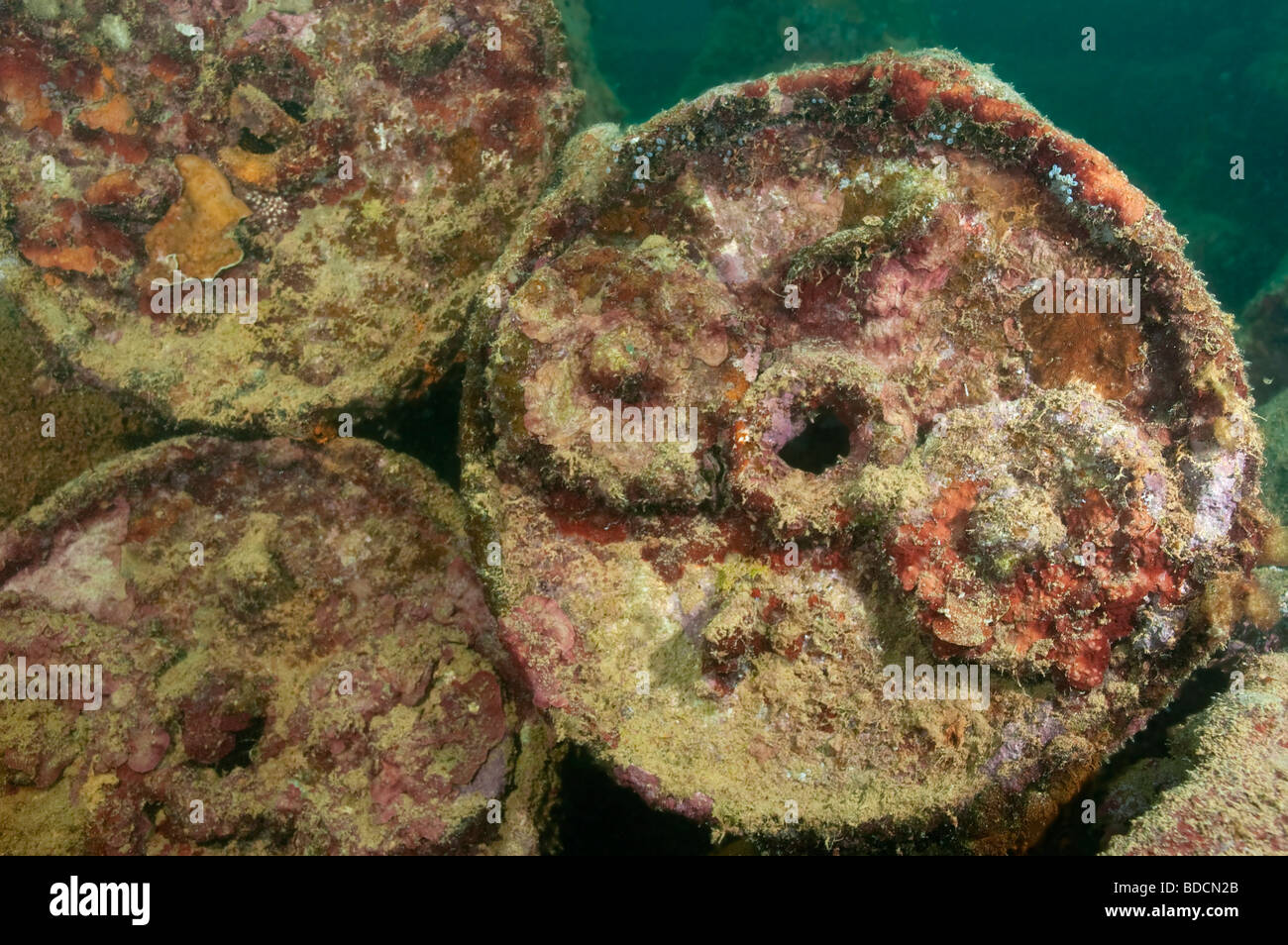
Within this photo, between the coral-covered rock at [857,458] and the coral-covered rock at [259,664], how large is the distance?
37.4 inches

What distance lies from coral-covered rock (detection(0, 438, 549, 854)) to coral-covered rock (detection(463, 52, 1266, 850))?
95 centimetres

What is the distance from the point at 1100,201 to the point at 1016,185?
1.45ft

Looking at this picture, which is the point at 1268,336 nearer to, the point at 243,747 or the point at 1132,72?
the point at 1132,72

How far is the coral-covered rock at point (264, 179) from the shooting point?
5.34 metres

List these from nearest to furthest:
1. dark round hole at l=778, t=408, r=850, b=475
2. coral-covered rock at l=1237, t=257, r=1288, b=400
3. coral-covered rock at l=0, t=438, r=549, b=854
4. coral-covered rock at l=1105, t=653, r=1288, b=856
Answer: coral-covered rock at l=1105, t=653, r=1288, b=856, coral-covered rock at l=0, t=438, r=549, b=854, dark round hole at l=778, t=408, r=850, b=475, coral-covered rock at l=1237, t=257, r=1288, b=400

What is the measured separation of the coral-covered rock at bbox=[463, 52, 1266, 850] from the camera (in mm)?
3480

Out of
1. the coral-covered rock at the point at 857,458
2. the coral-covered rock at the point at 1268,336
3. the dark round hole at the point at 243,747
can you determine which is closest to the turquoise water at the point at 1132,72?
the coral-covered rock at the point at 1268,336

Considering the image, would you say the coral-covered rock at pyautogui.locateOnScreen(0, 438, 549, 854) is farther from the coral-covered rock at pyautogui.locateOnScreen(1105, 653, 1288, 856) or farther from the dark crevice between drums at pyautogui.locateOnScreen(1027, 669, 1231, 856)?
the coral-covered rock at pyautogui.locateOnScreen(1105, 653, 1288, 856)

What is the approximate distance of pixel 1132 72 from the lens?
51.8ft

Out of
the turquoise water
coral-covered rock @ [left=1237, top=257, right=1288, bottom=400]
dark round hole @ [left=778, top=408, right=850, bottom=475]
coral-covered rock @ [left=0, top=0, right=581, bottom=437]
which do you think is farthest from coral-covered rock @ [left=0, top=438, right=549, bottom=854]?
the turquoise water

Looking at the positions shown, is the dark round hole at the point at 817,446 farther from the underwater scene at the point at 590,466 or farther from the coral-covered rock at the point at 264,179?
the coral-covered rock at the point at 264,179

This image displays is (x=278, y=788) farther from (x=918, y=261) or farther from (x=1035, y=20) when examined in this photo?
(x=1035, y=20)

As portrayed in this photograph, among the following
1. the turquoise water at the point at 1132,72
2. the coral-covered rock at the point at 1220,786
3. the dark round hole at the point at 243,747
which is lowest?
the dark round hole at the point at 243,747

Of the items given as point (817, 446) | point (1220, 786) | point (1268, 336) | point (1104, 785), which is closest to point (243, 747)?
point (817, 446)
